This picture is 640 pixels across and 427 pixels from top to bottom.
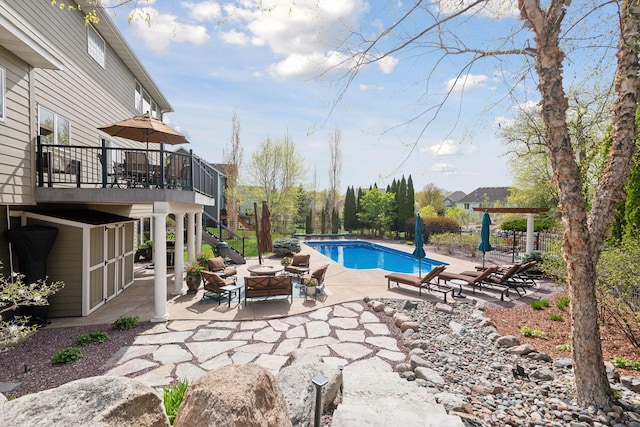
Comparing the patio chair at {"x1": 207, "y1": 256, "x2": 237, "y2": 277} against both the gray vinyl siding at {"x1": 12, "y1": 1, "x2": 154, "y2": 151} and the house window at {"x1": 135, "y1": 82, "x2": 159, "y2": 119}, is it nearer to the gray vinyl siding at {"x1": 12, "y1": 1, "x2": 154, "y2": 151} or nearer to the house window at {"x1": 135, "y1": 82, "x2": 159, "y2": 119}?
the gray vinyl siding at {"x1": 12, "y1": 1, "x2": 154, "y2": 151}

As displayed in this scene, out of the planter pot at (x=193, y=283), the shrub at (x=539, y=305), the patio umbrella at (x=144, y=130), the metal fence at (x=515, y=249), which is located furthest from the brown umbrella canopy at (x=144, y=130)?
the metal fence at (x=515, y=249)

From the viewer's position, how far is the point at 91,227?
7.73 meters

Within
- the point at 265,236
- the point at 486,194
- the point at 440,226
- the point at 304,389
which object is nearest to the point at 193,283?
the point at 265,236

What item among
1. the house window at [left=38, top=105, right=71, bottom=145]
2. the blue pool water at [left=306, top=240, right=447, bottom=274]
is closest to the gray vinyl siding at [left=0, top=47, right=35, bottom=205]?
the house window at [left=38, top=105, right=71, bottom=145]

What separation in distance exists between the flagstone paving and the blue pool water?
9.51 meters

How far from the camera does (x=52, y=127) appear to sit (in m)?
7.87

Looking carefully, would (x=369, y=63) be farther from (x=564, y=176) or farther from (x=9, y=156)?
(x=9, y=156)

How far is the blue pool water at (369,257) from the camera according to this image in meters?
17.0

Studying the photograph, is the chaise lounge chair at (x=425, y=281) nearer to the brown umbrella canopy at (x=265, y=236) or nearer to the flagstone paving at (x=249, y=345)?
the flagstone paving at (x=249, y=345)

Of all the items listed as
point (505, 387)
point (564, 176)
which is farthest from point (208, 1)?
point (505, 387)

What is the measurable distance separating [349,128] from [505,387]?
14.0ft

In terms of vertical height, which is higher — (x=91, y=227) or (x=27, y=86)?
(x=27, y=86)

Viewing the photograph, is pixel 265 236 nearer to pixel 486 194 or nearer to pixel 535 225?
pixel 535 225

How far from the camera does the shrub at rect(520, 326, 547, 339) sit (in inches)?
253
